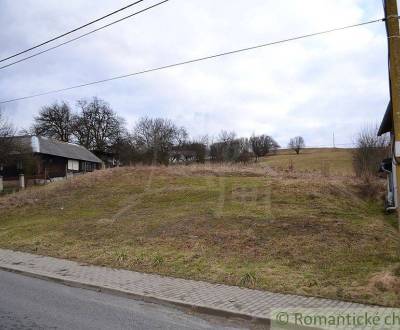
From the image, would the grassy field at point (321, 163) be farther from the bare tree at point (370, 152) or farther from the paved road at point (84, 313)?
the paved road at point (84, 313)

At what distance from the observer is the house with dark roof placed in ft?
157

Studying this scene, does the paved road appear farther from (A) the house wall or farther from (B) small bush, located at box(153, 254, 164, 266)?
(A) the house wall

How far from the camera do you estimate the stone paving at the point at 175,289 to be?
7.94m

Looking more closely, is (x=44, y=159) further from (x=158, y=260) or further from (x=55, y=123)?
(x=158, y=260)

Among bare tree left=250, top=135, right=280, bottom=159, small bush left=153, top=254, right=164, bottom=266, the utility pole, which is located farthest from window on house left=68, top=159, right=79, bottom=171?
the utility pole

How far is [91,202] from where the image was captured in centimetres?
2522

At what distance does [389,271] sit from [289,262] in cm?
255

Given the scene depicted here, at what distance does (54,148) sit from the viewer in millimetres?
58562

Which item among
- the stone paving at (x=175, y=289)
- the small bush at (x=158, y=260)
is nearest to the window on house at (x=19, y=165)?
the stone paving at (x=175, y=289)

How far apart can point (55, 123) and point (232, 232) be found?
68.3 metres

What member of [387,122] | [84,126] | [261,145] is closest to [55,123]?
[84,126]

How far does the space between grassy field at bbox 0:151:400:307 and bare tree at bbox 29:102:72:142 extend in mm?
50333

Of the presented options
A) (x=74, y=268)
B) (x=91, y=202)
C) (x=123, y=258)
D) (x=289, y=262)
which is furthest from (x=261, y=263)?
(x=91, y=202)

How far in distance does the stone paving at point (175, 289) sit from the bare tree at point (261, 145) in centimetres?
7590
